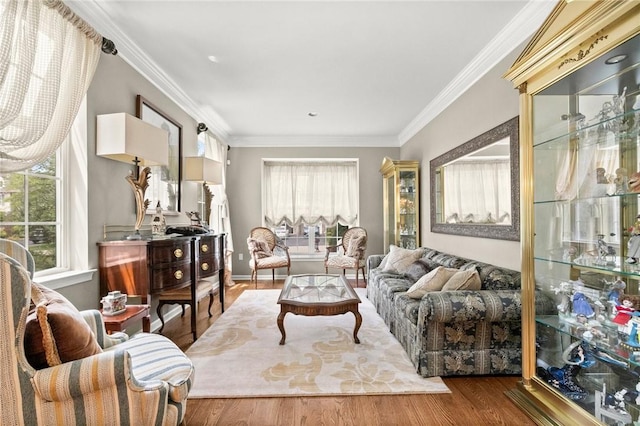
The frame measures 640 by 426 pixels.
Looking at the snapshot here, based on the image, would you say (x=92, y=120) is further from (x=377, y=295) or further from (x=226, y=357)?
(x=377, y=295)

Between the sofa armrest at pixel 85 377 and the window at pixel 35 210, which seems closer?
the sofa armrest at pixel 85 377

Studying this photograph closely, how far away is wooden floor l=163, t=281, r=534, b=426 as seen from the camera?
188 centimetres

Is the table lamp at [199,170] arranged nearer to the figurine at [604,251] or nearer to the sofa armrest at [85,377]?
the sofa armrest at [85,377]

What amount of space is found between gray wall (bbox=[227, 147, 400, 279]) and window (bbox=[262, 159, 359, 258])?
14 centimetres

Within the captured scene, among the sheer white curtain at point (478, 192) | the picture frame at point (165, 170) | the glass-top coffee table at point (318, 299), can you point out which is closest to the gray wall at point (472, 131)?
the sheer white curtain at point (478, 192)

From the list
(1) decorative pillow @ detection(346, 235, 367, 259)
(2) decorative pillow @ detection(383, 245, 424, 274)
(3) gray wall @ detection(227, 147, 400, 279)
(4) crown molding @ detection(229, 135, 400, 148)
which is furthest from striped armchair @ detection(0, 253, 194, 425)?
(4) crown molding @ detection(229, 135, 400, 148)

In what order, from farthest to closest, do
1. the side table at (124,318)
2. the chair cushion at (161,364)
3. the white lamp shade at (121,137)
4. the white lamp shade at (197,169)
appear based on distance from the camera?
the white lamp shade at (197,169)
the white lamp shade at (121,137)
the side table at (124,318)
the chair cushion at (161,364)

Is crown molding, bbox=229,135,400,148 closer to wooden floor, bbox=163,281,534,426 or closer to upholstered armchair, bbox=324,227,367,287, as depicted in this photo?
upholstered armchair, bbox=324,227,367,287

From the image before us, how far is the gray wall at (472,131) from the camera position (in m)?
2.85

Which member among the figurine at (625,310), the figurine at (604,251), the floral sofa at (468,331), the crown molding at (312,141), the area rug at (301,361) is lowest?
the area rug at (301,361)

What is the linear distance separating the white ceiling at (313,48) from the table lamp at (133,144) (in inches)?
29.4

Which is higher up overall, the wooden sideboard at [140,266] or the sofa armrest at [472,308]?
the wooden sideboard at [140,266]

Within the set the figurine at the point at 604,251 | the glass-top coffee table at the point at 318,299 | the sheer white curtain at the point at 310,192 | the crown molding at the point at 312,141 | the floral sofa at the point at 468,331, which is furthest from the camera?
the sheer white curtain at the point at 310,192

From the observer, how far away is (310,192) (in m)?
6.45
